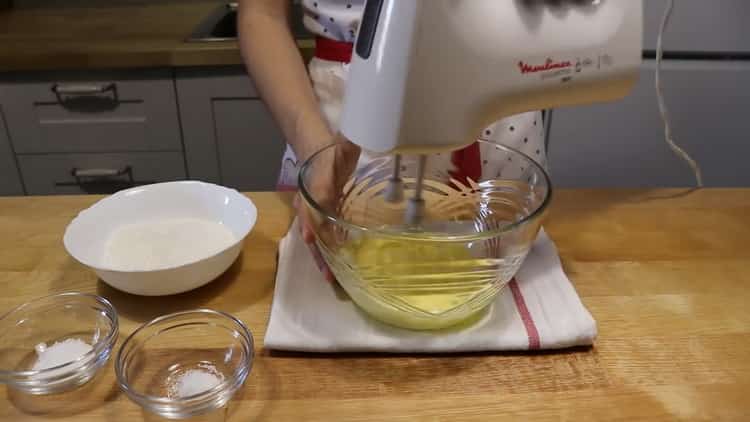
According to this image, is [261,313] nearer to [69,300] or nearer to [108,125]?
[69,300]

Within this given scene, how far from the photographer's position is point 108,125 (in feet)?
5.25

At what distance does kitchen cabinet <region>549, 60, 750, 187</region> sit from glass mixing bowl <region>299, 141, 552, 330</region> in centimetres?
84

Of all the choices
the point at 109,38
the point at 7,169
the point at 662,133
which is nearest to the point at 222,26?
the point at 109,38

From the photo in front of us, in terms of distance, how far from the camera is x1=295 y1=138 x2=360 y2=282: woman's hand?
66 cm

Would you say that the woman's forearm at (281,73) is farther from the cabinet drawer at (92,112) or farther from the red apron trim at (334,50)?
the cabinet drawer at (92,112)

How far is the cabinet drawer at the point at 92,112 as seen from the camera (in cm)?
153

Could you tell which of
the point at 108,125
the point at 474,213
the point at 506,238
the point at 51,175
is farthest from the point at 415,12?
the point at 51,175

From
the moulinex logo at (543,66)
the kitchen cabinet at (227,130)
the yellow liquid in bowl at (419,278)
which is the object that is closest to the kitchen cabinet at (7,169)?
the kitchen cabinet at (227,130)

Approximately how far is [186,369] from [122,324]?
0.10 meters

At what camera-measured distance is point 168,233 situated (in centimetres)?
71

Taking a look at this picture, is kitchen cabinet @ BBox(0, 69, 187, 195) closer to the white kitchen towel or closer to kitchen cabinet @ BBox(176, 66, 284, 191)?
kitchen cabinet @ BBox(176, 66, 284, 191)

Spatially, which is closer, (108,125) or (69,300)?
(69,300)

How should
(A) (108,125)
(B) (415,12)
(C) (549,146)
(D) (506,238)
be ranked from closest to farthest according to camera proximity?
1. (B) (415,12)
2. (D) (506,238)
3. (C) (549,146)
4. (A) (108,125)

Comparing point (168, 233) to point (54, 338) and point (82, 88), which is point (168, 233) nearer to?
point (54, 338)
